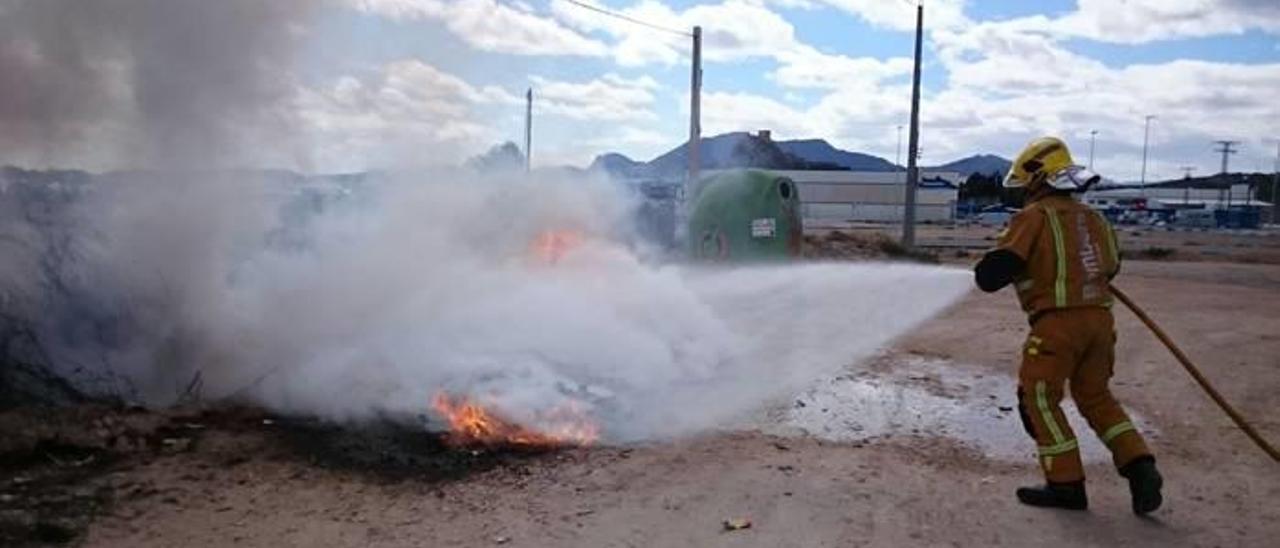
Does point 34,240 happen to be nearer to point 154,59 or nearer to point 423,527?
point 154,59

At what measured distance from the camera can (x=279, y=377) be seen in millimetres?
6527

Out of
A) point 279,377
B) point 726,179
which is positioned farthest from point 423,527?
point 726,179

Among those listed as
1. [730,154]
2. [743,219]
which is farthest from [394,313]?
[730,154]

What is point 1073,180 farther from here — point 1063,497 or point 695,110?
point 695,110

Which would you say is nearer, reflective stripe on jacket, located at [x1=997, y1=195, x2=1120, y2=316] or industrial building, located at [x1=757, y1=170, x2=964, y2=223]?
reflective stripe on jacket, located at [x1=997, y1=195, x2=1120, y2=316]

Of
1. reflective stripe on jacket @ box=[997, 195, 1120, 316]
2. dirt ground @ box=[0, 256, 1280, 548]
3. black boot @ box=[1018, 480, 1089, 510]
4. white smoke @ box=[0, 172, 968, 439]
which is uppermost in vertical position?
reflective stripe on jacket @ box=[997, 195, 1120, 316]

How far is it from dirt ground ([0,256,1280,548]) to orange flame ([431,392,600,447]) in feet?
0.62

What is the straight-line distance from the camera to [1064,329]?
4895mm

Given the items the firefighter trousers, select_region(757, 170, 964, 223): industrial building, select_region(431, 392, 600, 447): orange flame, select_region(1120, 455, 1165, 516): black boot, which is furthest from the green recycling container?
select_region(757, 170, 964, 223): industrial building

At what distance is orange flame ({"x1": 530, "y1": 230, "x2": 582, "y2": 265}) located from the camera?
9.04 metres

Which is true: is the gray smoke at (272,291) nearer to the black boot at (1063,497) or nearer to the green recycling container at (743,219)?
the black boot at (1063,497)

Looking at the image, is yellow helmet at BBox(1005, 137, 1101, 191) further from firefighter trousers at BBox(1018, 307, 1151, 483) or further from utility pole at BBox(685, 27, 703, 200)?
utility pole at BBox(685, 27, 703, 200)

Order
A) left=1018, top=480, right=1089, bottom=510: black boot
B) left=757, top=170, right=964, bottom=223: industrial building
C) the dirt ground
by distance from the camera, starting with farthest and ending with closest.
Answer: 1. left=757, top=170, right=964, bottom=223: industrial building
2. left=1018, top=480, right=1089, bottom=510: black boot
3. the dirt ground

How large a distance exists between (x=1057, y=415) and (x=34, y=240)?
20.6 ft
